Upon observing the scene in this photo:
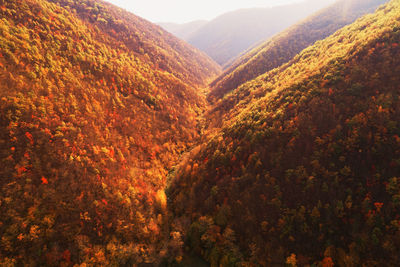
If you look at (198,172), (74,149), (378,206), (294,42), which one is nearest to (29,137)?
(74,149)

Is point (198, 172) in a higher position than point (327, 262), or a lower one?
higher

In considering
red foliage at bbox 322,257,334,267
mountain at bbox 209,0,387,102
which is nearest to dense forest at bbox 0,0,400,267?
red foliage at bbox 322,257,334,267

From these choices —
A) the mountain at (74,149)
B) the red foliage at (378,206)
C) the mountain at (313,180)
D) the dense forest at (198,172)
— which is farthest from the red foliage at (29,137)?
the red foliage at (378,206)

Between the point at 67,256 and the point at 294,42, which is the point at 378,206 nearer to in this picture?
the point at 67,256

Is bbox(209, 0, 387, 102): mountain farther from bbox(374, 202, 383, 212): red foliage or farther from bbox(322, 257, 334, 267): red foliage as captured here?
bbox(322, 257, 334, 267): red foliage

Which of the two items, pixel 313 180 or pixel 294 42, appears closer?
pixel 313 180

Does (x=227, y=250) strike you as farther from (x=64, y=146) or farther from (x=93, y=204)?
(x=64, y=146)
